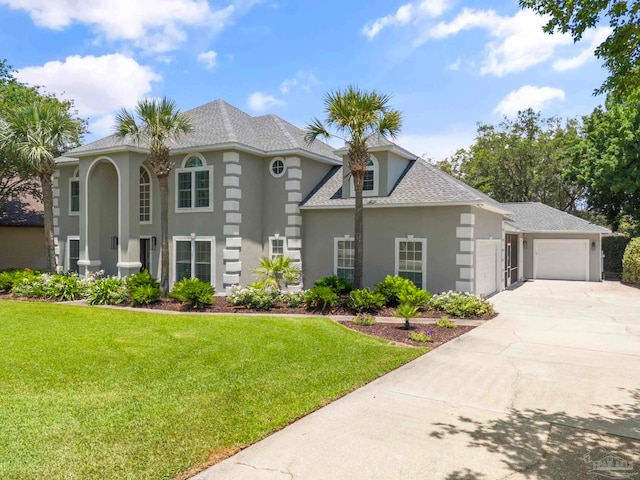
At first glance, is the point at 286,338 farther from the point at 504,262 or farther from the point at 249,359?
the point at 504,262

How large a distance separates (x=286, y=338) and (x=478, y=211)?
9261 mm

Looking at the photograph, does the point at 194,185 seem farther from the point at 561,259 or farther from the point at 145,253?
the point at 561,259

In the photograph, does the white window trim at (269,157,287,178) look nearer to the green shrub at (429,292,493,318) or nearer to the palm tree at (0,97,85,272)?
the green shrub at (429,292,493,318)

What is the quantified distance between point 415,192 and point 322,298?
534 centimetres

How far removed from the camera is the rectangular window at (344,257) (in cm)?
1634

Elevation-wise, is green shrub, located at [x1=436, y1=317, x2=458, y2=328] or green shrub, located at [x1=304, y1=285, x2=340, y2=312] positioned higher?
green shrub, located at [x1=304, y1=285, x2=340, y2=312]

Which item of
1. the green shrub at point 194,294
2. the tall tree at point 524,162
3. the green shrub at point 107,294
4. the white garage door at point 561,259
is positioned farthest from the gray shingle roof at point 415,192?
the tall tree at point 524,162

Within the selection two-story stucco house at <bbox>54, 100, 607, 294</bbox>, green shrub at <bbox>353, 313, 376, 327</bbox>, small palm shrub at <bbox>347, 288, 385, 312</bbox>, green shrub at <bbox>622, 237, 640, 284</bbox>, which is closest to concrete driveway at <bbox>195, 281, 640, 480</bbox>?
green shrub at <bbox>353, 313, 376, 327</bbox>

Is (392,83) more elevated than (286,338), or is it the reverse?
(392,83)

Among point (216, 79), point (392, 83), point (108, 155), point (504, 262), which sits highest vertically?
point (216, 79)

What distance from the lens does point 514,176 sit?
39031 millimetres

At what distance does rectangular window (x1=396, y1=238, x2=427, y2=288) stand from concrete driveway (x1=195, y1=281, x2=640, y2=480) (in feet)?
18.8

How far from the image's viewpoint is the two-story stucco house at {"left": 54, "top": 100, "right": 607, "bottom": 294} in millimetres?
14969

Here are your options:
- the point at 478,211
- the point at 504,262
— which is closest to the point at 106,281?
the point at 478,211
